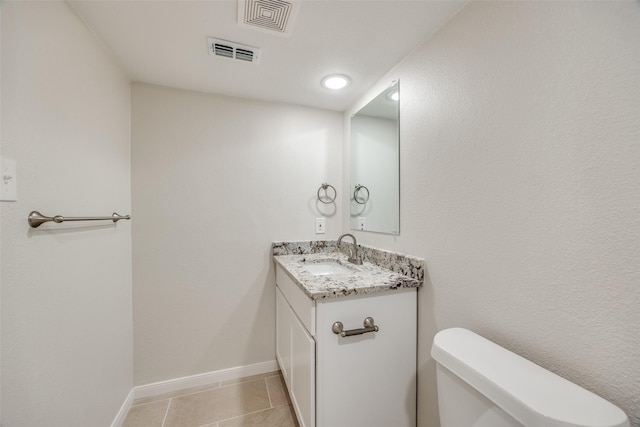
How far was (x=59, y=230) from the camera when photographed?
946 mm

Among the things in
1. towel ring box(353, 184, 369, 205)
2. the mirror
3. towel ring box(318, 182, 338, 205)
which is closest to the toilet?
the mirror

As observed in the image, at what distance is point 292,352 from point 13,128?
1.49 meters

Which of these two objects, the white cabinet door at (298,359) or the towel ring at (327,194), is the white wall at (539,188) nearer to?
the white cabinet door at (298,359)

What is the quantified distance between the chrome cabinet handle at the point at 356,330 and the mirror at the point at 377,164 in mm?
553

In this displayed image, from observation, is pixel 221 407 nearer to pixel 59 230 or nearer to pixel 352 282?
pixel 352 282

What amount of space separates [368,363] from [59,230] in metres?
1.40

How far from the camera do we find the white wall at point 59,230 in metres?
0.75

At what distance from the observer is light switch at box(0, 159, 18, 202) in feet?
2.32

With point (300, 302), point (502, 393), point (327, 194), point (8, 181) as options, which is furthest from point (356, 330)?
point (8, 181)

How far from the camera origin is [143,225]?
1.62 metres

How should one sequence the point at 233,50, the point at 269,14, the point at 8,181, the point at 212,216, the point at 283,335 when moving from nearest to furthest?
the point at 8,181, the point at 269,14, the point at 233,50, the point at 283,335, the point at 212,216

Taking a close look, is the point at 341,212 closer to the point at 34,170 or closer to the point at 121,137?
the point at 121,137

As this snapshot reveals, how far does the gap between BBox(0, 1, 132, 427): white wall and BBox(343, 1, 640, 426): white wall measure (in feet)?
5.05

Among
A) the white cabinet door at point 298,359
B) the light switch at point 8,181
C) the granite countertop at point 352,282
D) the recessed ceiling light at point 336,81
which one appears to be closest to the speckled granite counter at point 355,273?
the granite countertop at point 352,282
